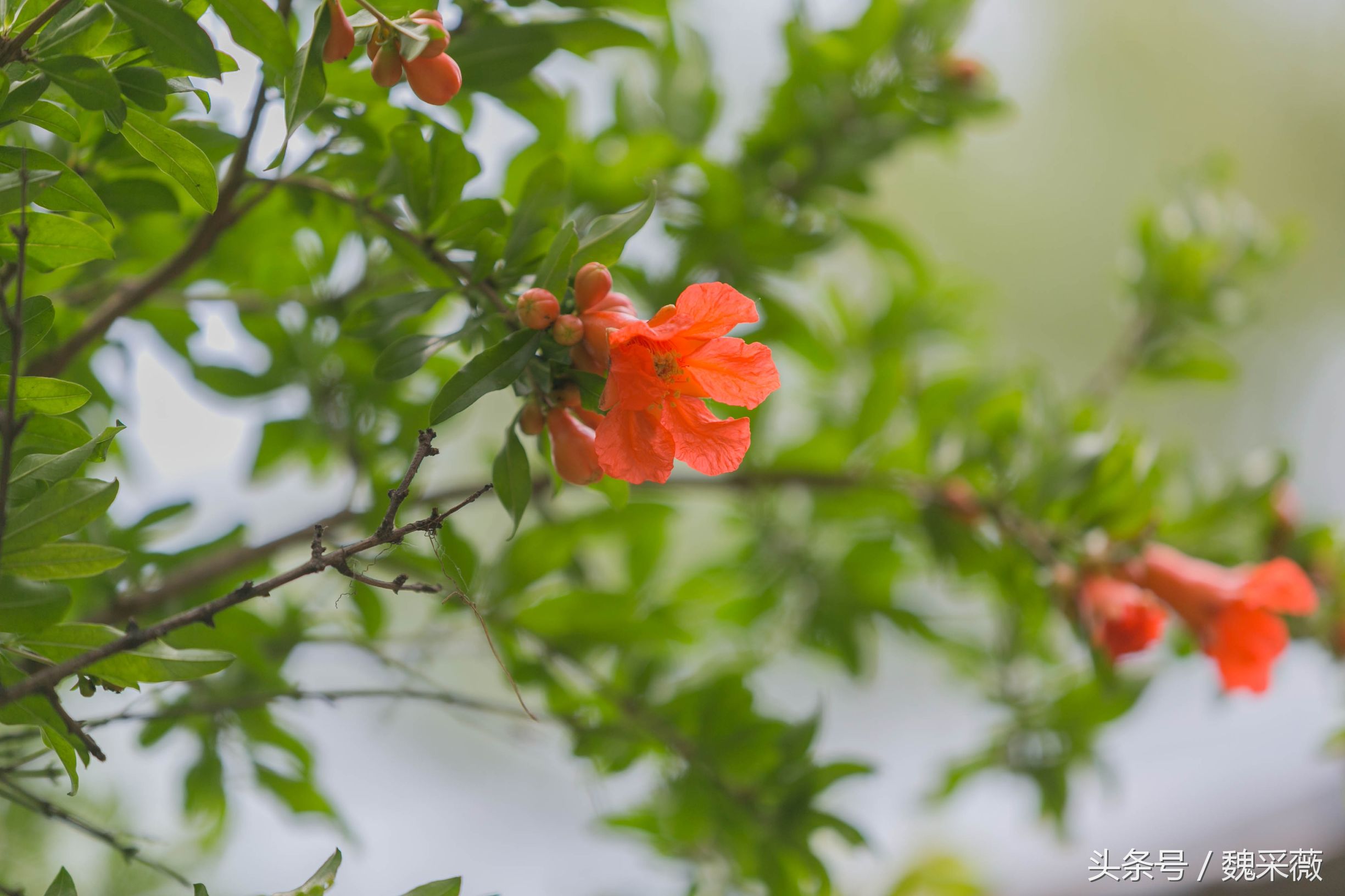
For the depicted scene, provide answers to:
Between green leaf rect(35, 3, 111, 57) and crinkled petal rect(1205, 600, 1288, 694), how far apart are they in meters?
0.81

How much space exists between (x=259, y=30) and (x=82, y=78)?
0.07 m

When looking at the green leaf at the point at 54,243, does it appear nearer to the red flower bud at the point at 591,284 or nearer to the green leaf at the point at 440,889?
the red flower bud at the point at 591,284

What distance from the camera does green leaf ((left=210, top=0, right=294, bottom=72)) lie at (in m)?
0.39

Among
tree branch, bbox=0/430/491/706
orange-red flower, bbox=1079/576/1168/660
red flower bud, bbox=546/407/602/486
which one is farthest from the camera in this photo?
orange-red flower, bbox=1079/576/1168/660

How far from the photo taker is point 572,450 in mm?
418

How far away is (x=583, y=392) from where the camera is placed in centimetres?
42

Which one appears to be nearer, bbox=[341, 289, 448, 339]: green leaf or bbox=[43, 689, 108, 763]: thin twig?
bbox=[43, 689, 108, 763]: thin twig

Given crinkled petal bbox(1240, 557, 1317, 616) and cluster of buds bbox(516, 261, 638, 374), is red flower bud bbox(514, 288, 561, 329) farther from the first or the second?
crinkled petal bbox(1240, 557, 1317, 616)

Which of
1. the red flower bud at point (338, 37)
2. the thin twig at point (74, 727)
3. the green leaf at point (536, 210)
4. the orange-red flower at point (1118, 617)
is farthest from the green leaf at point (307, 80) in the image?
the orange-red flower at point (1118, 617)

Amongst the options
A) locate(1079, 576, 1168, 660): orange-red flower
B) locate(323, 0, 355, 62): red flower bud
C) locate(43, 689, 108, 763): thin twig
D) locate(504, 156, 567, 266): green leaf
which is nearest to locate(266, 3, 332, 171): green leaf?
locate(323, 0, 355, 62): red flower bud

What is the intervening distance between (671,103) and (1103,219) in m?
1.47

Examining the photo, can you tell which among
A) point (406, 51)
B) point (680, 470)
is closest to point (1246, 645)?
point (680, 470)

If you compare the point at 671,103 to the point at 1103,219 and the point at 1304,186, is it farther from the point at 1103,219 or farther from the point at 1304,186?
the point at 1304,186

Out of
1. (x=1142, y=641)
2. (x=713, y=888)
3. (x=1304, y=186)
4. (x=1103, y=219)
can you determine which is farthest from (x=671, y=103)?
(x=1304, y=186)
